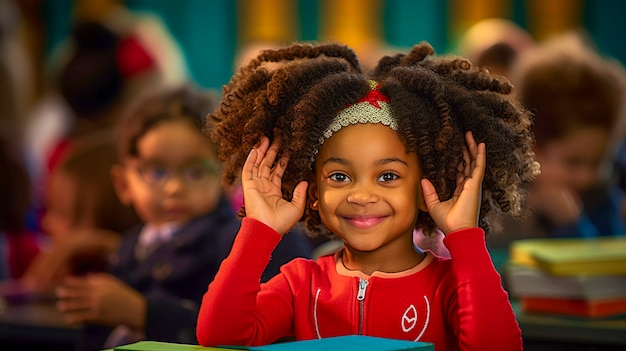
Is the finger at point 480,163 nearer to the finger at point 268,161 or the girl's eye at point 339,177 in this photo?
the girl's eye at point 339,177

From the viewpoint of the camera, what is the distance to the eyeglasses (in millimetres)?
3139

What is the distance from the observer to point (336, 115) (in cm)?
199

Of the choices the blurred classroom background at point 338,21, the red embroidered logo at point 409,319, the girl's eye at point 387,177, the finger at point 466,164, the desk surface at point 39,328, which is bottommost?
the red embroidered logo at point 409,319

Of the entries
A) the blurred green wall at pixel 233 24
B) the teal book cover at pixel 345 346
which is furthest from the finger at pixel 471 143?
the blurred green wall at pixel 233 24

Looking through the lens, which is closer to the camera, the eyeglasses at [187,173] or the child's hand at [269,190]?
the child's hand at [269,190]

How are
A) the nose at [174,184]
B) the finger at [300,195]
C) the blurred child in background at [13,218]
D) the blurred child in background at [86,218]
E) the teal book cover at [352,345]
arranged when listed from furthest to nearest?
the blurred child in background at [13,218], the blurred child in background at [86,218], the nose at [174,184], the finger at [300,195], the teal book cover at [352,345]

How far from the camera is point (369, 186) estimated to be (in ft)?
6.41

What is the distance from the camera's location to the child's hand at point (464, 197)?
1908 mm

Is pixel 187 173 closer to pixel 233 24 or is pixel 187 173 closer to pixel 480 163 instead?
pixel 480 163

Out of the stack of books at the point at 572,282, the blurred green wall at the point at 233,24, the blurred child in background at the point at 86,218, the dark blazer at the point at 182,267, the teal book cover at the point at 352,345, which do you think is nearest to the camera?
the teal book cover at the point at 352,345

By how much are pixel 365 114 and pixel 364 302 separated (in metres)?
0.35

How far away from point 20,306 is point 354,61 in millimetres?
1690

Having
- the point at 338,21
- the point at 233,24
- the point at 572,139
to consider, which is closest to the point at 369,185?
the point at 572,139

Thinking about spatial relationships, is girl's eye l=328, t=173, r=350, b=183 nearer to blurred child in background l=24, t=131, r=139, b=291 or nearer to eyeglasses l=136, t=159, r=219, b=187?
eyeglasses l=136, t=159, r=219, b=187
